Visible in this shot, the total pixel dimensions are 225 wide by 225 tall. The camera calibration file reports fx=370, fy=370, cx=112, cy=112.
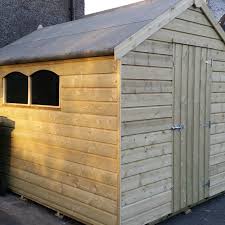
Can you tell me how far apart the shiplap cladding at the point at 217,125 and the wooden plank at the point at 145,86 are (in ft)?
4.03

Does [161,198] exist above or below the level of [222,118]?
below

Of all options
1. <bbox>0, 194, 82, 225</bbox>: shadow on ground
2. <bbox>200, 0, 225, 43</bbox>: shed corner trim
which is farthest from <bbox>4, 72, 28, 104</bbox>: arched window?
<bbox>200, 0, 225, 43</bbox>: shed corner trim

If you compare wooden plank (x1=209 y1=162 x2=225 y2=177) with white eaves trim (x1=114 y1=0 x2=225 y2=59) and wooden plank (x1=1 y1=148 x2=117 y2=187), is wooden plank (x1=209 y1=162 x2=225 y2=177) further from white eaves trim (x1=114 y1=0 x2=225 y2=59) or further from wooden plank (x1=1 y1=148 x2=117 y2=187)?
white eaves trim (x1=114 y1=0 x2=225 y2=59)

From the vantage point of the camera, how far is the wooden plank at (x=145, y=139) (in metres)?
4.62

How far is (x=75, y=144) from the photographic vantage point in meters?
5.14

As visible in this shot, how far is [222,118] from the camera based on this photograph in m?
6.30

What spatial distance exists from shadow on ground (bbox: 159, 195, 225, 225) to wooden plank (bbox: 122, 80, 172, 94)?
1.89 metres

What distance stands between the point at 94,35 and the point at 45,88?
113cm

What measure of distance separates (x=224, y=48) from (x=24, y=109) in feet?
11.4

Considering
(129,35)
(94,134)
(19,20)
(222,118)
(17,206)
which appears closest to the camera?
(129,35)

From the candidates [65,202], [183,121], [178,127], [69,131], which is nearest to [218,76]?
[183,121]

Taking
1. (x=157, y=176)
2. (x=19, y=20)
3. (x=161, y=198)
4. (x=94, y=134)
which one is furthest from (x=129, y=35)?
(x=19, y=20)

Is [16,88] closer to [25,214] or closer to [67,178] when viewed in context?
[67,178]

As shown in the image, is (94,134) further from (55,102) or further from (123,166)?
(55,102)
